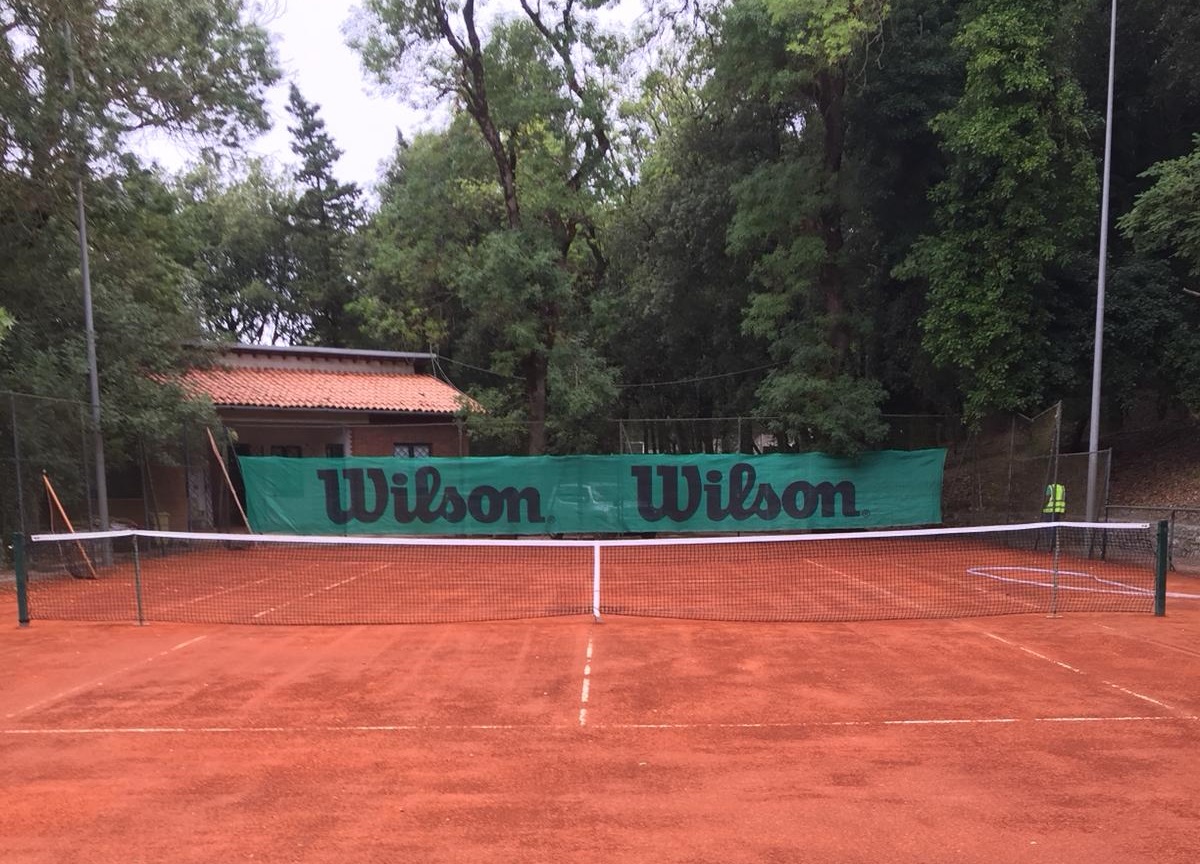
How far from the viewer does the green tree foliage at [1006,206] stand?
16.0 m

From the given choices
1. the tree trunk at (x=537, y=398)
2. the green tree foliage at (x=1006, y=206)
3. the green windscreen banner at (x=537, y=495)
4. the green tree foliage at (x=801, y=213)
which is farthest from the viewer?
the tree trunk at (x=537, y=398)

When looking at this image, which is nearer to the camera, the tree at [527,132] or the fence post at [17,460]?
the fence post at [17,460]

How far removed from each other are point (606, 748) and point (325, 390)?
1869 centimetres

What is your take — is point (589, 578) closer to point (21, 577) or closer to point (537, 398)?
point (537, 398)

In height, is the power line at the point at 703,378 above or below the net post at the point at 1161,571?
above

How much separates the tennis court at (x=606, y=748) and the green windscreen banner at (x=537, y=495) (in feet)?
27.2

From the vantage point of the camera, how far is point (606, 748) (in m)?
5.36

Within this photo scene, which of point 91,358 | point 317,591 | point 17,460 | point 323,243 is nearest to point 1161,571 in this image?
point 317,591

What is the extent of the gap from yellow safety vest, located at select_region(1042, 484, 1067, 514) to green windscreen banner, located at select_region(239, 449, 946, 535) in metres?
3.73

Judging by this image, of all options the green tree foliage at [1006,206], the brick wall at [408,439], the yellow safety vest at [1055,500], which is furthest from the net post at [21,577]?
the green tree foliage at [1006,206]

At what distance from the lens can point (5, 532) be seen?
Result: 12.9 m

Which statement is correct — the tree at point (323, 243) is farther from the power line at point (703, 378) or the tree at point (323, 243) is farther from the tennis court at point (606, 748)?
the tennis court at point (606, 748)

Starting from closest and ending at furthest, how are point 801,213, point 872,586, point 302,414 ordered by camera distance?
1. point 872,586
2. point 801,213
3. point 302,414

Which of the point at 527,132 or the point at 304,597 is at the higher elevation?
the point at 527,132
